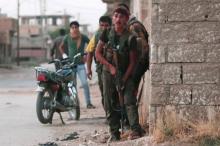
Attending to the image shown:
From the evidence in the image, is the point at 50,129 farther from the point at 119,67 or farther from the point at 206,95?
the point at 206,95

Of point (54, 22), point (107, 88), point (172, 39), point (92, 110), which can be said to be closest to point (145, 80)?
point (107, 88)

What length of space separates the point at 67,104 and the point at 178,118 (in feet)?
13.0

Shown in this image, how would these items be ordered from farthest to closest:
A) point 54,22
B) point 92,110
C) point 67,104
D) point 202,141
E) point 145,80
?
point 54,22 → point 92,110 → point 67,104 → point 145,80 → point 202,141

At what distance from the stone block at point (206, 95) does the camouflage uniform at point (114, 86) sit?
852 mm

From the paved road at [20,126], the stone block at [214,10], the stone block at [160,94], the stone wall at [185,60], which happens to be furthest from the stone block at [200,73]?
the paved road at [20,126]

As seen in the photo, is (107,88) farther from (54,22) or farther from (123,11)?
(54,22)

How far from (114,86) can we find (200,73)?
4.11 ft

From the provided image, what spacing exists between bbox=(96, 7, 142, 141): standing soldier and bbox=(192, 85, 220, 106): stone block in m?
0.86

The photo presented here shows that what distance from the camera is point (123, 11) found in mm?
7656

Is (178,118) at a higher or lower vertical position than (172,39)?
lower

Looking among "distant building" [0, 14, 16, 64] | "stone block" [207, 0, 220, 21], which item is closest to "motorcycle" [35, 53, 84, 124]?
"stone block" [207, 0, 220, 21]

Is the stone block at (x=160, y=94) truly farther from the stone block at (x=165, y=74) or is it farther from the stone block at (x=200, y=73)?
the stone block at (x=200, y=73)

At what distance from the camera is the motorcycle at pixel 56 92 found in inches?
411

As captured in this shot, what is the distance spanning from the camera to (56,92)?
10773mm
